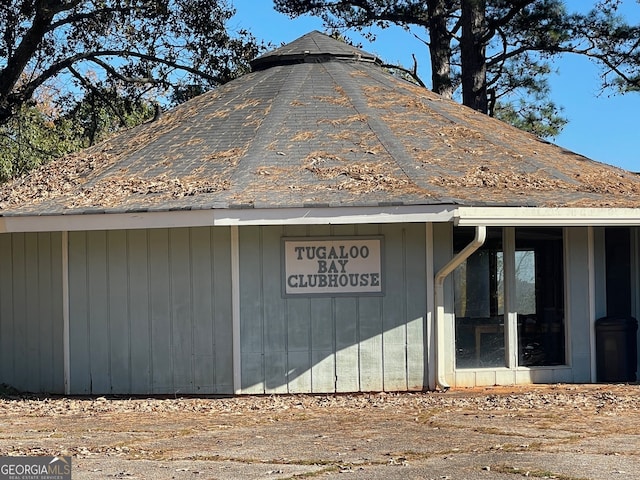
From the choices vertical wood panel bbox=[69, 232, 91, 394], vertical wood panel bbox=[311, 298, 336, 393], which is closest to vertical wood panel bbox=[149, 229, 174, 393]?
vertical wood panel bbox=[69, 232, 91, 394]

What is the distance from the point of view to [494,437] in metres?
9.09

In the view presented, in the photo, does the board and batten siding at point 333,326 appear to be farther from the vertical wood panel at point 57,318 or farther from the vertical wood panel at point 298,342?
the vertical wood panel at point 57,318

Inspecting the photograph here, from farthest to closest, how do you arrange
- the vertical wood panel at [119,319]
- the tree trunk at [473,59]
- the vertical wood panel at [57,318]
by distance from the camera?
the tree trunk at [473,59], the vertical wood panel at [57,318], the vertical wood panel at [119,319]

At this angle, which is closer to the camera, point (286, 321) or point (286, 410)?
point (286, 410)

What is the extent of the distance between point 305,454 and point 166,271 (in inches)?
203

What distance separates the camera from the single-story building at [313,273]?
1251cm

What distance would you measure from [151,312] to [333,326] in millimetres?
2398

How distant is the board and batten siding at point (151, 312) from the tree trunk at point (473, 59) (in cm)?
1341

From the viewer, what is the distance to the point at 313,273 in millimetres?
12742

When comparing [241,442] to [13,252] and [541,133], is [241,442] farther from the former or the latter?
[541,133]

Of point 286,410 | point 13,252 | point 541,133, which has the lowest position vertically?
point 286,410

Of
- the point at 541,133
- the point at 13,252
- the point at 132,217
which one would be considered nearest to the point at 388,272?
the point at 132,217

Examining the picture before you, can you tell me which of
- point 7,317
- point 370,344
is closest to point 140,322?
point 7,317

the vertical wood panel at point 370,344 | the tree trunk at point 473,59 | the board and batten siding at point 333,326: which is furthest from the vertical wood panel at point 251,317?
the tree trunk at point 473,59
